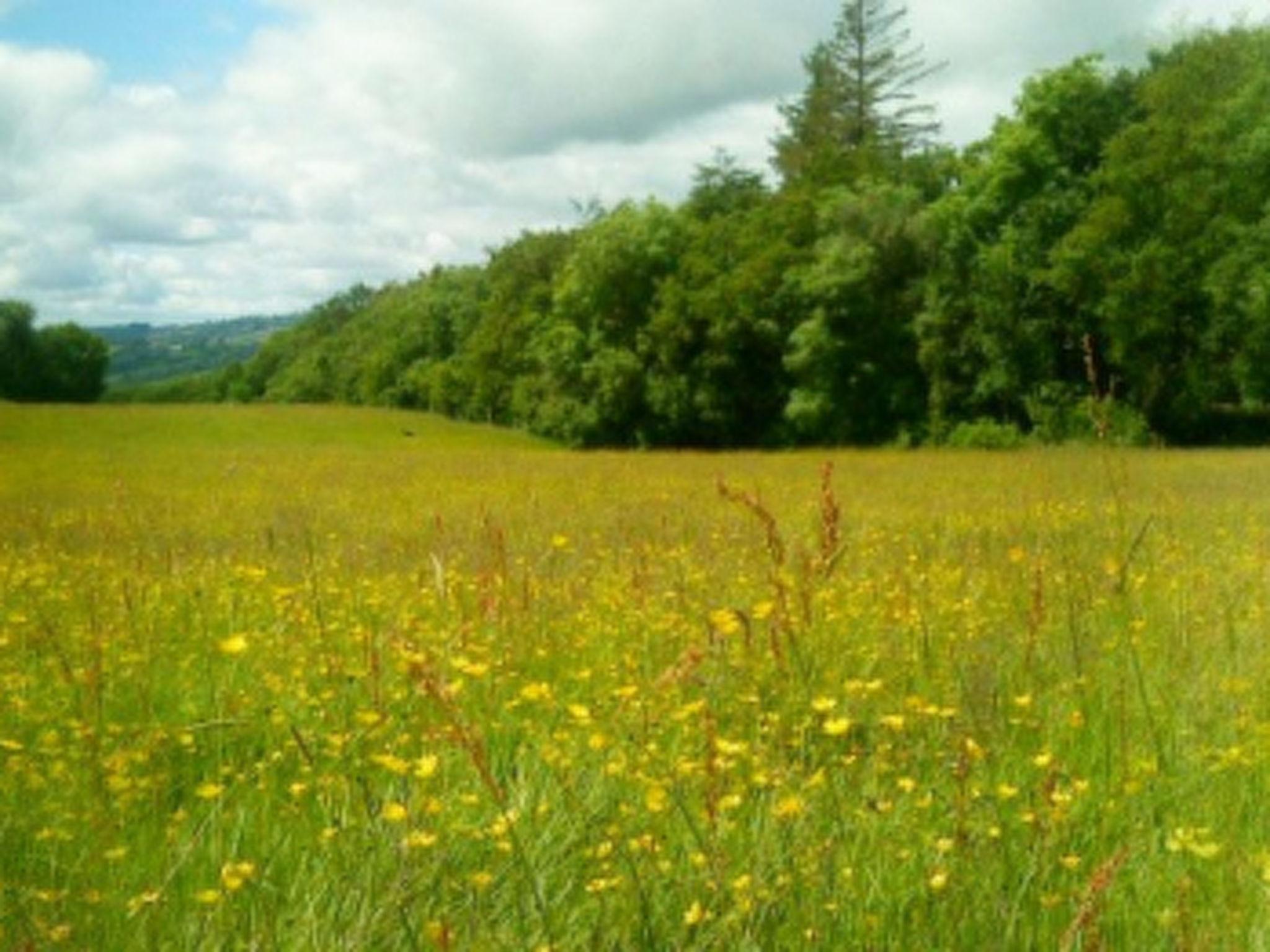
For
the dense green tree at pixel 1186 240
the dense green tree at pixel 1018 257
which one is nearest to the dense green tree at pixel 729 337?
the dense green tree at pixel 1018 257

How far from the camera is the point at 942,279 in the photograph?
129 ft

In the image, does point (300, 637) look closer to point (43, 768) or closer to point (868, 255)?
point (43, 768)

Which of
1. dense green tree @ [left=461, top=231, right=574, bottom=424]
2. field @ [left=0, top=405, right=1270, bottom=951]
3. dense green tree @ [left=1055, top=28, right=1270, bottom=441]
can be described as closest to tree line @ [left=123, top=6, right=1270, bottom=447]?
dense green tree @ [left=1055, top=28, right=1270, bottom=441]

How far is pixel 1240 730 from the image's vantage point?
4.05 meters

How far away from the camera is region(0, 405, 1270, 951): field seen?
105 inches

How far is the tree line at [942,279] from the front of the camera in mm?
34281

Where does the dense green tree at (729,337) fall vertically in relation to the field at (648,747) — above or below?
above

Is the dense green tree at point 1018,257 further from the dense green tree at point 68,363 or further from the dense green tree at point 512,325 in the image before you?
the dense green tree at point 68,363

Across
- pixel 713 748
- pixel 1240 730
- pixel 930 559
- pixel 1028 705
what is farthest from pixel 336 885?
pixel 930 559

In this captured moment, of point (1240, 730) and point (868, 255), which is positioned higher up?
point (868, 255)

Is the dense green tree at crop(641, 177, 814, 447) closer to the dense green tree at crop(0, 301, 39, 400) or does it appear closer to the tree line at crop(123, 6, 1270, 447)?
the tree line at crop(123, 6, 1270, 447)

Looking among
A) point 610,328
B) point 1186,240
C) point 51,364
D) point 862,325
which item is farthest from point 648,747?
point 51,364

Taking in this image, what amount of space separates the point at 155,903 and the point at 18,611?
4.37 m

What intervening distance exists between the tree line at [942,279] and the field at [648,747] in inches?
898
